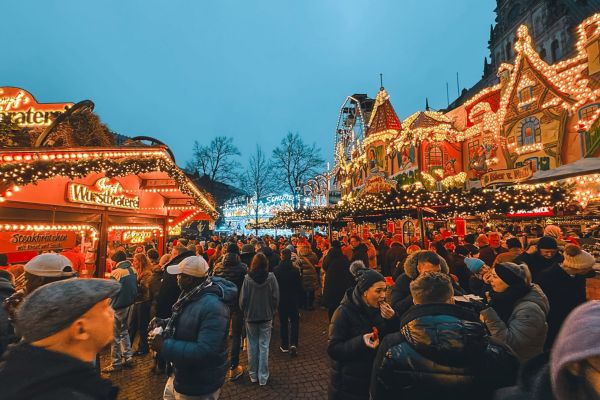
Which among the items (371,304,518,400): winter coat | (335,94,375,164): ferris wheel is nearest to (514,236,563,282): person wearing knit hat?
(371,304,518,400): winter coat

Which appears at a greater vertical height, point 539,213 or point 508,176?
point 508,176

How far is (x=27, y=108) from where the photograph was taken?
25.8 feet

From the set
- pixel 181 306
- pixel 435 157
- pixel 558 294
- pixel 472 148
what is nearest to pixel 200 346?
pixel 181 306

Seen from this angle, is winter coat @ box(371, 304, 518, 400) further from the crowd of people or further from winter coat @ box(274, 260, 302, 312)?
winter coat @ box(274, 260, 302, 312)

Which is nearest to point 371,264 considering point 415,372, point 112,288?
point 415,372

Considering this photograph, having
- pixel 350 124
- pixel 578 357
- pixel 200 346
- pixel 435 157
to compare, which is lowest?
pixel 200 346

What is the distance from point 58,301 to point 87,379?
14.7 inches

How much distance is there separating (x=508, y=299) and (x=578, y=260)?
2168 mm

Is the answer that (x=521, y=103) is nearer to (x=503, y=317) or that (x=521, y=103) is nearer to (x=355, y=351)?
(x=503, y=317)

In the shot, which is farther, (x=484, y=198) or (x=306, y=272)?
(x=484, y=198)

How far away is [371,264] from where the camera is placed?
8461mm

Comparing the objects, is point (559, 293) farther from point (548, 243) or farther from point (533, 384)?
point (533, 384)

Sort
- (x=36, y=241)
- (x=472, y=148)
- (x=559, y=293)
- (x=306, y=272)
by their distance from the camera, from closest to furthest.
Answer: (x=559, y=293) < (x=36, y=241) < (x=306, y=272) < (x=472, y=148)

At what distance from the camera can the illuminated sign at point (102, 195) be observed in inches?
278
